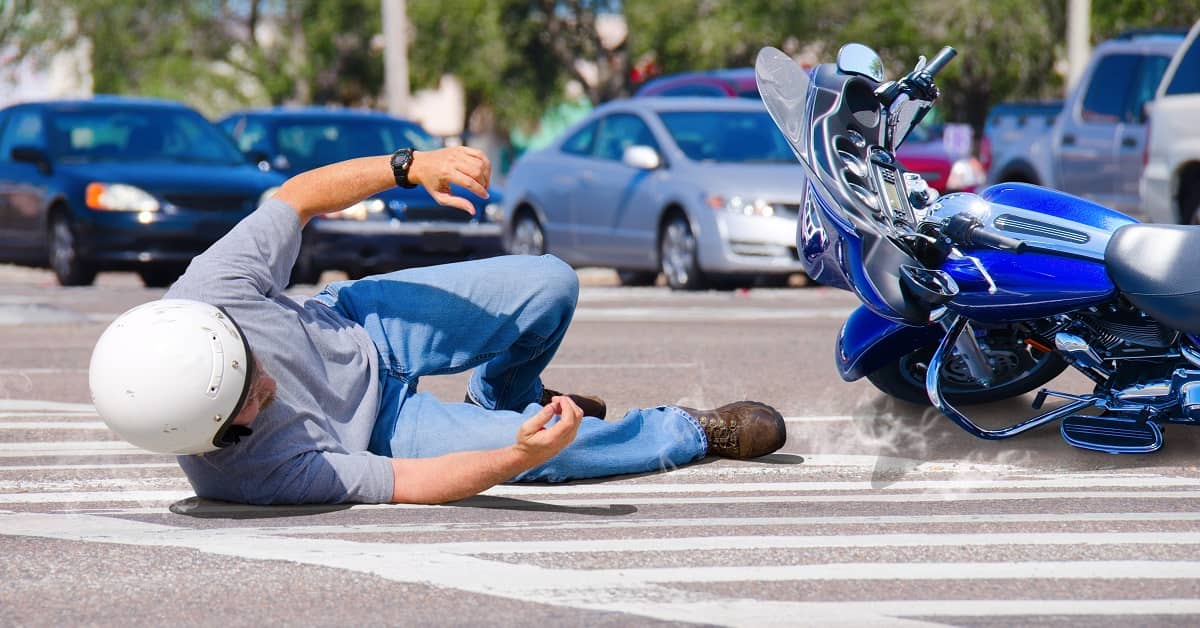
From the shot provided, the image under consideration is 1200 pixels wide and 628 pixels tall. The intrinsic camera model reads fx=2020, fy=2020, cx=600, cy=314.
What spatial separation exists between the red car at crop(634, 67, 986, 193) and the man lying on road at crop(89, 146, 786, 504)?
530 inches

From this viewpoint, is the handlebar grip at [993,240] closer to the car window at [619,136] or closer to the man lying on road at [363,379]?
the man lying on road at [363,379]

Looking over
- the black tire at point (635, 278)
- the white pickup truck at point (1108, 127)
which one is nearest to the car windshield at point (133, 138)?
the black tire at point (635, 278)

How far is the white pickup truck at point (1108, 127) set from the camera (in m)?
16.3

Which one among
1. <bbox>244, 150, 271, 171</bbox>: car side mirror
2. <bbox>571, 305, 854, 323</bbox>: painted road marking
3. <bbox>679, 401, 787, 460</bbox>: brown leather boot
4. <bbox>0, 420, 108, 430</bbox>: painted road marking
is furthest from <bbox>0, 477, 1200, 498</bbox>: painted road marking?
<bbox>244, 150, 271, 171</bbox>: car side mirror

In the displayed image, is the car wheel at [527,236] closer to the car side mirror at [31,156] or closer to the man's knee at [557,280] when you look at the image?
the car side mirror at [31,156]

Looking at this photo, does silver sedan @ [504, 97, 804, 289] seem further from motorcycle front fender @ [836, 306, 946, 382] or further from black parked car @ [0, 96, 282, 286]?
motorcycle front fender @ [836, 306, 946, 382]

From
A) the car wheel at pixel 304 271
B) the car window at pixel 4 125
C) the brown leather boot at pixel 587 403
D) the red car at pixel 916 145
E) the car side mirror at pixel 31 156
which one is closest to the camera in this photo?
the brown leather boot at pixel 587 403

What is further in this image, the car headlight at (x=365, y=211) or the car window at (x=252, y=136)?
the car window at (x=252, y=136)

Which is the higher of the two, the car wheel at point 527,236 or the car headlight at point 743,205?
the car headlight at point 743,205

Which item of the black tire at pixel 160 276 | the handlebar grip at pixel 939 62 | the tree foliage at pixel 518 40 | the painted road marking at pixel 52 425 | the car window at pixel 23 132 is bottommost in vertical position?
the tree foliage at pixel 518 40

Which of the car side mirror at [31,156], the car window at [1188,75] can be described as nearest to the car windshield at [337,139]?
the car side mirror at [31,156]

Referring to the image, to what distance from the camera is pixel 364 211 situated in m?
17.1

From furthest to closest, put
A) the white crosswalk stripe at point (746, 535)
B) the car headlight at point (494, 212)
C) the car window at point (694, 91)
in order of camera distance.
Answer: the car window at point (694, 91), the car headlight at point (494, 212), the white crosswalk stripe at point (746, 535)

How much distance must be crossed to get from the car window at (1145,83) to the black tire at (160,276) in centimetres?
811
